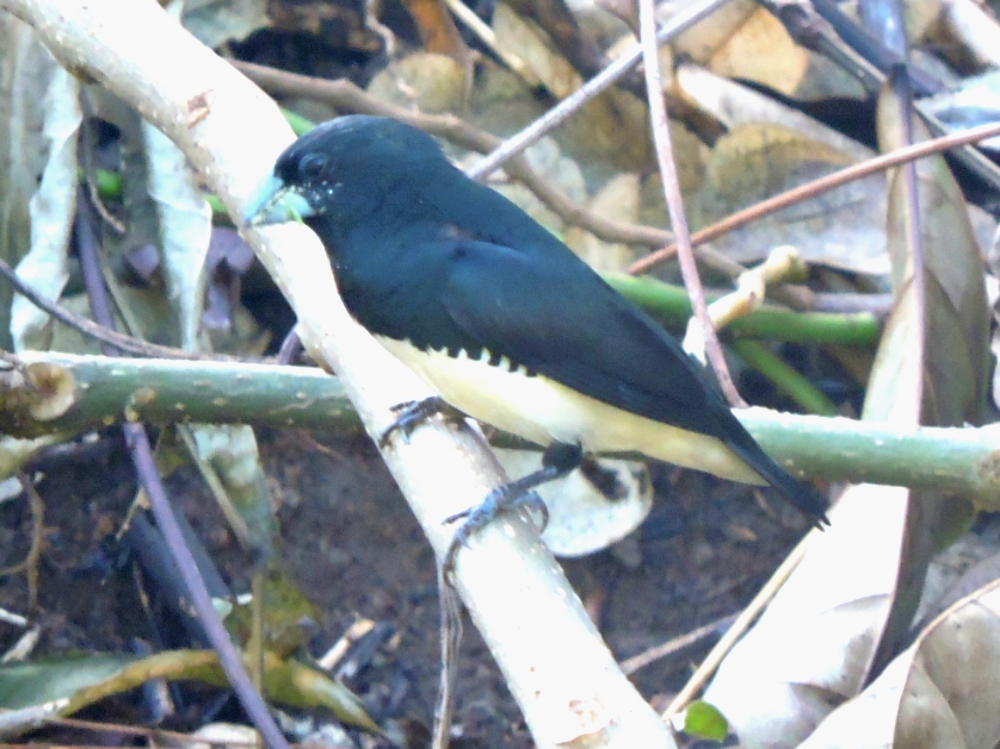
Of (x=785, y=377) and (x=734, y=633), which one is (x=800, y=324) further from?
(x=734, y=633)

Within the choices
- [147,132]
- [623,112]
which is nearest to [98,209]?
[147,132]

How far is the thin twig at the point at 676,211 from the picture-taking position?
209 cm

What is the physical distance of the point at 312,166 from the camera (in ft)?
6.33

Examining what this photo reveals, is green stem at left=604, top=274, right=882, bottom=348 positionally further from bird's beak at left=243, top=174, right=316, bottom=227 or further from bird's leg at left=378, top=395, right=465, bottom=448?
bird's beak at left=243, top=174, right=316, bottom=227

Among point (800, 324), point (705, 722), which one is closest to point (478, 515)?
point (705, 722)

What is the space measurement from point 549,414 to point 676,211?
1.76 feet

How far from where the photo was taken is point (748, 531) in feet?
9.98

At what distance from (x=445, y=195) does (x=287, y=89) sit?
1393 mm

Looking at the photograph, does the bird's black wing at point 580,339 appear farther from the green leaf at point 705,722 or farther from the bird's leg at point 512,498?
the green leaf at point 705,722

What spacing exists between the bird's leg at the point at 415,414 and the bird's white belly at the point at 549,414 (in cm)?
4

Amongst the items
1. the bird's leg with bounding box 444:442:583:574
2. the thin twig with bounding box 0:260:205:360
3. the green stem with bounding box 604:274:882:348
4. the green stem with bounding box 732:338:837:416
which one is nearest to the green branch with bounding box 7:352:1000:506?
the thin twig with bounding box 0:260:205:360

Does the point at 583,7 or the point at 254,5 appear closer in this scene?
the point at 254,5

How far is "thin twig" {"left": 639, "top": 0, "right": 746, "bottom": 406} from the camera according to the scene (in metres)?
Result: 2.09

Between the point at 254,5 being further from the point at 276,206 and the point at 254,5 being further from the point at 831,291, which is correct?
the point at 831,291
